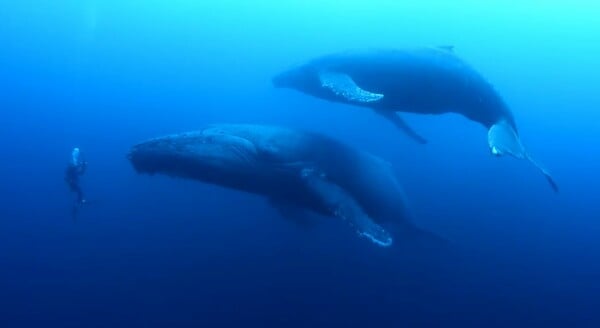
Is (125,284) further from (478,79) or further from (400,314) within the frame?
(478,79)

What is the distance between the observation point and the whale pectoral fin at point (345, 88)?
7.29 metres

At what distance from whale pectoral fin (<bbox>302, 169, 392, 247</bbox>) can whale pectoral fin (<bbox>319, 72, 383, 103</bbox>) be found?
53.1 inches

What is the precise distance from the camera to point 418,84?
793cm

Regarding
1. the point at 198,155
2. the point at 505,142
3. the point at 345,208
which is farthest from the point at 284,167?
the point at 505,142

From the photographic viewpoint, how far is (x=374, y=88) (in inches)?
324

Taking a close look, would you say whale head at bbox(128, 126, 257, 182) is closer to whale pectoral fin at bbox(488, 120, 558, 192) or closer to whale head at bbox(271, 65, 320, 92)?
whale head at bbox(271, 65, 320, 92)

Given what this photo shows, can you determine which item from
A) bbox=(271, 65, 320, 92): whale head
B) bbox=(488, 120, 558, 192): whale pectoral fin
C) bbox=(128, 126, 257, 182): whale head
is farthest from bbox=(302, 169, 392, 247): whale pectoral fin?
bbox=(488, 120, 558, 192): whale pectoral fin

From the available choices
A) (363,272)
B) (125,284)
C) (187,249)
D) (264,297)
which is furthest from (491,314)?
(125,284)

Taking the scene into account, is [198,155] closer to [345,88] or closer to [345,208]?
[345,208]

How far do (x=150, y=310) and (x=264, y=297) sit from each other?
2.58 m

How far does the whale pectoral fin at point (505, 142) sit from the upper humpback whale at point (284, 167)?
1.79 m

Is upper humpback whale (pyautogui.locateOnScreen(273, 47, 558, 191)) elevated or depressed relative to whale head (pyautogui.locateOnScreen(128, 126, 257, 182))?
elevated

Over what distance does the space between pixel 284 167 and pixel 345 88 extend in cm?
167

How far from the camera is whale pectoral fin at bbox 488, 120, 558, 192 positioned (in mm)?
7716
